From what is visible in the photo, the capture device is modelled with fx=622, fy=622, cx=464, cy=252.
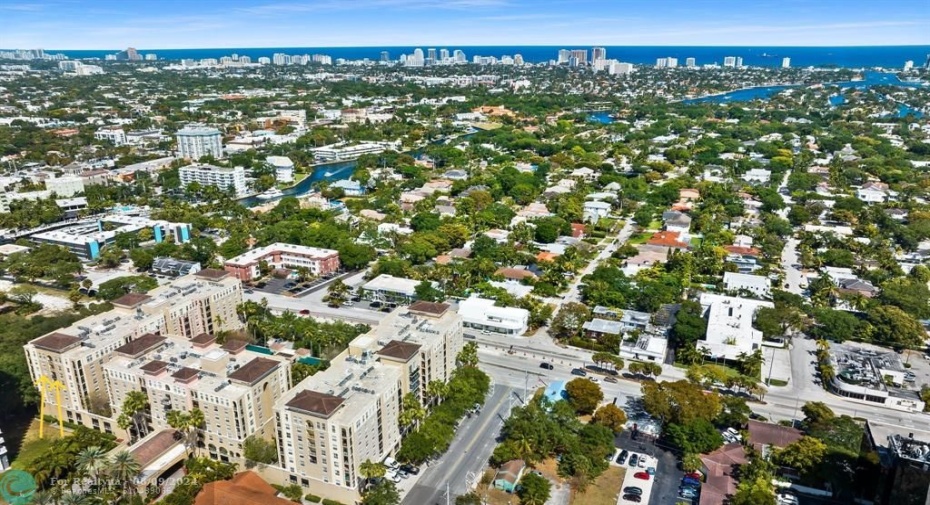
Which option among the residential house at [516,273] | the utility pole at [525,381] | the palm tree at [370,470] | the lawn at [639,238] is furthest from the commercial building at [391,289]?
the lawn at [639,238]

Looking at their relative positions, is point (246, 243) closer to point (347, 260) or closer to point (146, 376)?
point (347, 260)

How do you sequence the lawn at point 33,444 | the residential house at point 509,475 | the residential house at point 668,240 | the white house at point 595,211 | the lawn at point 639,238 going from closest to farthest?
the residential house at point 509,475 < the lawn at point 33,444 < the residential house at point 668,240 < the lawn at point 639,238 < the white house at point 595,211

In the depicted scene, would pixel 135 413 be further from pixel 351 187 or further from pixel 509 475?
pixel 351 187

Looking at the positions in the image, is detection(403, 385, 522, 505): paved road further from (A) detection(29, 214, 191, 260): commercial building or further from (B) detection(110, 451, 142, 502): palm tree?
(A) detection(29, 214, 191, 260): commercial building

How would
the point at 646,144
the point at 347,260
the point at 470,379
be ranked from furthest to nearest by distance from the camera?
the point at 646,144
the point at 347,260
the point at 470,379

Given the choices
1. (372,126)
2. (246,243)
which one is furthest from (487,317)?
(372,126)

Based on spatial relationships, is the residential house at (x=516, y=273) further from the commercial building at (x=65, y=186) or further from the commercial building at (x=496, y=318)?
the commercial building at (x=65, y=186)

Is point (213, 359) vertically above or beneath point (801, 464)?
above
